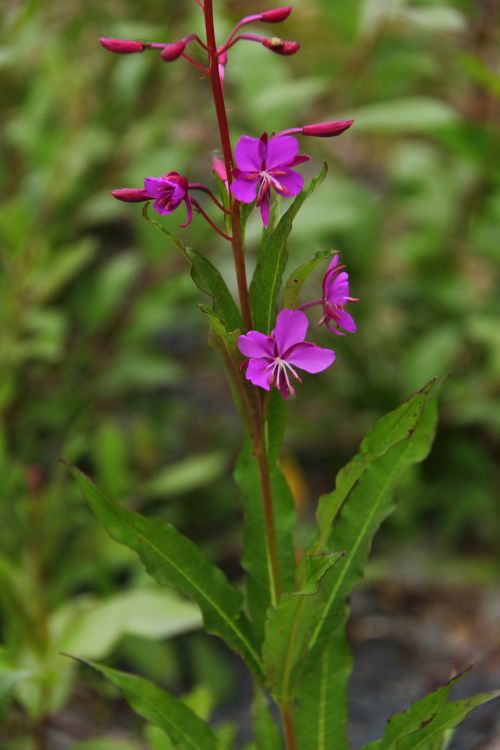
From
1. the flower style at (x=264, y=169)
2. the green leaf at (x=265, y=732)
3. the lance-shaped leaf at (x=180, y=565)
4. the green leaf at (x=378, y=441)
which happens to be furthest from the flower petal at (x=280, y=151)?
the green leaf at (x=265, y=732)

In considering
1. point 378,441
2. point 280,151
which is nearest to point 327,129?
point 280,151

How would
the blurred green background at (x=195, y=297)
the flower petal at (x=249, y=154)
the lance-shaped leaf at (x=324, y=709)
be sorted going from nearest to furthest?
the flower petal at (x=249, y=154)
the lance-shaped leaf at (x=324, y=709)
the blurred green background at (x=195, y=297)

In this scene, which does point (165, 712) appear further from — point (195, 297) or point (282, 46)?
point (195, 297)

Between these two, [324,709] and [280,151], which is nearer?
[280,151]

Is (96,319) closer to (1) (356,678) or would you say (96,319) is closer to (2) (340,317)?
(1) (356,678)

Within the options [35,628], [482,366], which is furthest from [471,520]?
[35,628]

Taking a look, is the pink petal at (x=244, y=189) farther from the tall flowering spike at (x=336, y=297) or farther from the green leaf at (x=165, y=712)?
the green leaf at (x=165, y=712)
